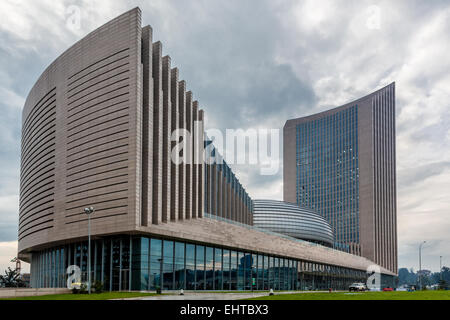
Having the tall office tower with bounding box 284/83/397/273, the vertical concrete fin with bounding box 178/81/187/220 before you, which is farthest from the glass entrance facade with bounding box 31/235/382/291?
the tall office tower with bounding box 284/83/397/273

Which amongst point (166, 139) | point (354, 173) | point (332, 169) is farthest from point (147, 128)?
point (332, 169)

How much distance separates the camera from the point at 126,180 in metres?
48.8

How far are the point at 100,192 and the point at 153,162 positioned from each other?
21.9 feet

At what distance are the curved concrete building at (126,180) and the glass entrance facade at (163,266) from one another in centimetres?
13

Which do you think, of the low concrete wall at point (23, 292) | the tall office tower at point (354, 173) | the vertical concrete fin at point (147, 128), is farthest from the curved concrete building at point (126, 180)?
the tall office tower at point (354, 173)

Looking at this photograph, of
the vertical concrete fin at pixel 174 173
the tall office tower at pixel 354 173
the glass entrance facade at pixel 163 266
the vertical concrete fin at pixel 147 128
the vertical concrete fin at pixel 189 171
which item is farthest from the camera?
the tall office tower at pixel 354 173

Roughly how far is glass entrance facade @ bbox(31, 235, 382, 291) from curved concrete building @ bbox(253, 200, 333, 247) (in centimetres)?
3286

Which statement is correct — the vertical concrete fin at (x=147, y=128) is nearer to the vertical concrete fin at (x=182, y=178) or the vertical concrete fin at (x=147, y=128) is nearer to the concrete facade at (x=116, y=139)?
the concrete facade at (x=116, y=139)

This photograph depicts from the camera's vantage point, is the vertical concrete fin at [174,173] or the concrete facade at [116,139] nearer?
the concrete facade at [116,139]

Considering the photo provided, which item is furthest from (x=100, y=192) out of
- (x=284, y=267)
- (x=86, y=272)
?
(x=284, y=267)

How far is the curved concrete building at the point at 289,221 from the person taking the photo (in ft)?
374

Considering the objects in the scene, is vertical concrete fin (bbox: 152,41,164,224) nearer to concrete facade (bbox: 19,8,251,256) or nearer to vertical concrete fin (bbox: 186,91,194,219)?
concrete facade (bbox: 19,8,251,256)

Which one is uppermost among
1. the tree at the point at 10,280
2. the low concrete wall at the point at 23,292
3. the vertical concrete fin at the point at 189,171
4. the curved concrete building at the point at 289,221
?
the vertical concrete fin at the point at 189,171

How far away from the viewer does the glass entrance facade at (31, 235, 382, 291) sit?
49.4m
